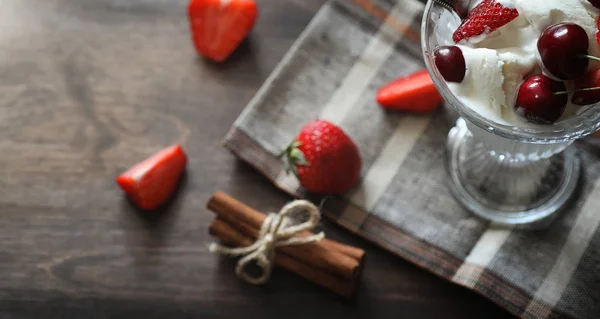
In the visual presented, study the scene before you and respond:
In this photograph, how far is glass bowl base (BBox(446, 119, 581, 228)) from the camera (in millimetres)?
1293

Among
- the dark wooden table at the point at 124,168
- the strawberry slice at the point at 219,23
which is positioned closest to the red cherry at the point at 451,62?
the dark wooden table at the point at 124,168

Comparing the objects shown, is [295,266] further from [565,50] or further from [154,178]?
[565,50]

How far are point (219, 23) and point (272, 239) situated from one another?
493mm

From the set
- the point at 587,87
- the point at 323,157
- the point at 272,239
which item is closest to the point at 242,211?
the point at 272,239

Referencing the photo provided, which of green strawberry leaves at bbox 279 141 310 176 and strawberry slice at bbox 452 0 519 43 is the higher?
strawberry slice at bbox 452 0 519 43

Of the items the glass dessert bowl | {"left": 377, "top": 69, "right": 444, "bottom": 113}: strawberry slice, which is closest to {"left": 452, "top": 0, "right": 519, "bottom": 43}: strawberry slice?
the glass dessert bowl

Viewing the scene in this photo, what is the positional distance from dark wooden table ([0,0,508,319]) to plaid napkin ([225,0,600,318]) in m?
0.05

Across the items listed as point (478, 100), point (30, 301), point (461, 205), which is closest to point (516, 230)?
point (461, 205)

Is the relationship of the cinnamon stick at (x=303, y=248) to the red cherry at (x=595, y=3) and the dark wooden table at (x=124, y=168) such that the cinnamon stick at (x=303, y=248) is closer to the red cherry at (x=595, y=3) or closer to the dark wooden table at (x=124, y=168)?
the dark wooden table at (x=124, y=168)

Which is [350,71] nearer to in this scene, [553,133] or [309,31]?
[309,31]

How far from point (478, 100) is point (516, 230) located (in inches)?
15.4

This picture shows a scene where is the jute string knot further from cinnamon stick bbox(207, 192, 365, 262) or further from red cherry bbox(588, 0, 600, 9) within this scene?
red cherry bbox(588, 0, 600, 9)

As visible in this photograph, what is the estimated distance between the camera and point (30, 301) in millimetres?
1293

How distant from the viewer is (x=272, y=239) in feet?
4.05
